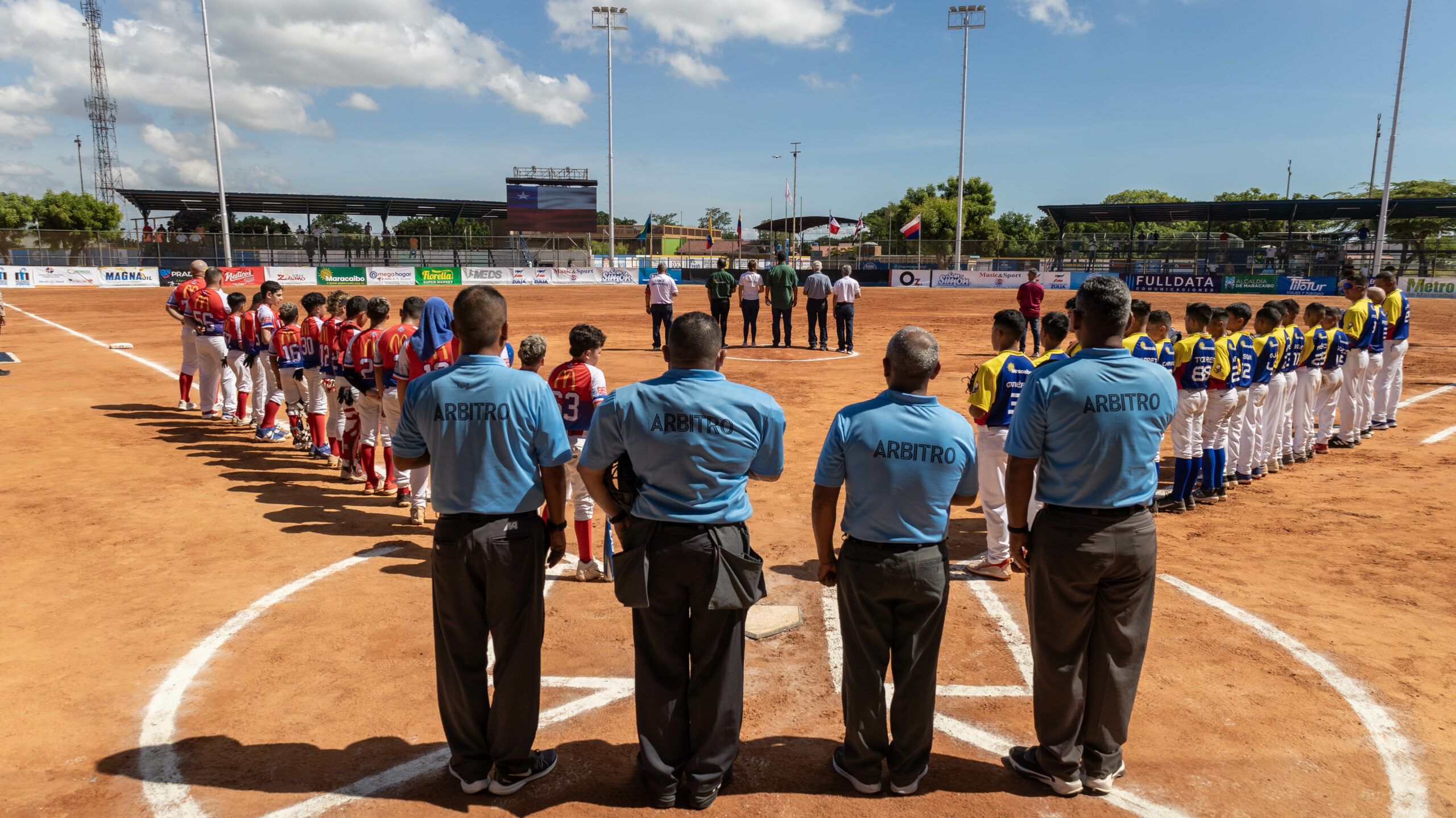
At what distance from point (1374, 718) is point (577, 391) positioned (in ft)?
17.1

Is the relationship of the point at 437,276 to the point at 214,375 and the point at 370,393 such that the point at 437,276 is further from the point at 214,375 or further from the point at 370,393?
the point at 370,393

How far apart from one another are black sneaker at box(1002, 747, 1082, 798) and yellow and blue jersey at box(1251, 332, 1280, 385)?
631 cm

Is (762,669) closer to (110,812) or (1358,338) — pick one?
(110,812)

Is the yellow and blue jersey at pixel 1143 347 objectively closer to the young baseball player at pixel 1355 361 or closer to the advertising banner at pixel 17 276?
the young baseball player at pixel 1355 361

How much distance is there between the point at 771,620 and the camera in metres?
5.52

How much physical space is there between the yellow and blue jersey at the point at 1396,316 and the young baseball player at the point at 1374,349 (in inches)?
3.4

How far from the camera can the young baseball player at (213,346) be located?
35.3ft

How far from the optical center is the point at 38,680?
4.63 meters

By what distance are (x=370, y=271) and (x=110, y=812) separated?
44.0 meters

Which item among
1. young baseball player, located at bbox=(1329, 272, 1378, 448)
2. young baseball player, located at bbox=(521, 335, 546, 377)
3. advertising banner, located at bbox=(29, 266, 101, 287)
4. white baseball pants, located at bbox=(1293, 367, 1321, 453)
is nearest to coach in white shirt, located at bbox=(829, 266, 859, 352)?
young baseball player, located at bbox=(1329, 272, 1378, 448)

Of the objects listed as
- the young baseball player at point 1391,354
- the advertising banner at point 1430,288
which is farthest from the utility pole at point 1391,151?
the young baseball player at point 1391,354

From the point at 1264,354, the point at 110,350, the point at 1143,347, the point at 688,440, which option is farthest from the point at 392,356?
the point at 110,350

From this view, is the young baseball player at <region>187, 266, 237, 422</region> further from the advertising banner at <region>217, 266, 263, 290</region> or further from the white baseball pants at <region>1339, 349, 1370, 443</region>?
the advertising banner at <region>217, 266, 263, 290</region>

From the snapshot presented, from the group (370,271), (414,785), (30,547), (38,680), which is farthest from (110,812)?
(370,271)
